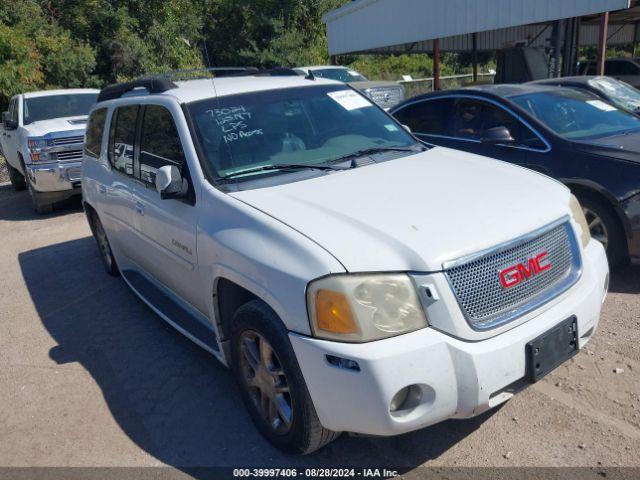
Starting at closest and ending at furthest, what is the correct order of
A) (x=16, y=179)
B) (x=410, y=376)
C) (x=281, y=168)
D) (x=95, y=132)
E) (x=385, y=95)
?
(x=410, y=376) → (x=281, y=168) → (x=95, y=132) → (x=16, y=179) → (x=385, y=95)

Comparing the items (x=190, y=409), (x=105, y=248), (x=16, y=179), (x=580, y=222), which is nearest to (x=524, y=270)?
(x=580, y=222)

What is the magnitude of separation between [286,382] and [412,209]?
1.05 metres

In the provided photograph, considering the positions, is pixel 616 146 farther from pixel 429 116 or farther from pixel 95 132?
pixel 95 132

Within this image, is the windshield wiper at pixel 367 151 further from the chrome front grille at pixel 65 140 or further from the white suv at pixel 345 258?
the chrome front grille at pixel 65 140

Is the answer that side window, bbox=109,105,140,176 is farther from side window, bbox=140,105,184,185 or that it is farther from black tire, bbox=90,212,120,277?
black tire, bbox=90,212,120,277

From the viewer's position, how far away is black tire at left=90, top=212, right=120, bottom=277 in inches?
229

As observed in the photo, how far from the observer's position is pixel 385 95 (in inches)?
508

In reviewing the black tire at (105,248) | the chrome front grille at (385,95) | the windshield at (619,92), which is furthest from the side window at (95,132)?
the chrome front grille at (385,95)

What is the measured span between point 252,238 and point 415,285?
0.86m

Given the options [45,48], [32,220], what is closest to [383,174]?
[32,220]

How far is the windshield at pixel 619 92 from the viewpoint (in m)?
7.79

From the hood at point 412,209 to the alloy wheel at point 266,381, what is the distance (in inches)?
25.8

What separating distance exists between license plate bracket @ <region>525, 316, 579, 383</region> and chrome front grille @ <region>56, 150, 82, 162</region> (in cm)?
840

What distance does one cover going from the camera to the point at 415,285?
8.13 feet
